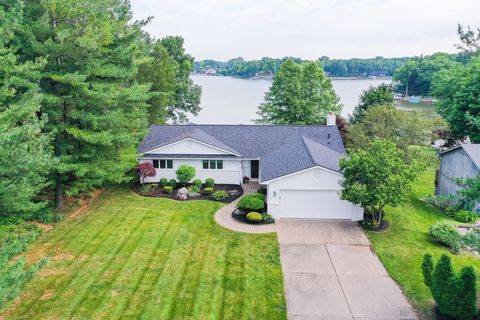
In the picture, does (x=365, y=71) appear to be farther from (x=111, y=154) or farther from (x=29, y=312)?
(x=29, y=312)

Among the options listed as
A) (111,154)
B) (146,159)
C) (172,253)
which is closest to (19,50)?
(111,154)

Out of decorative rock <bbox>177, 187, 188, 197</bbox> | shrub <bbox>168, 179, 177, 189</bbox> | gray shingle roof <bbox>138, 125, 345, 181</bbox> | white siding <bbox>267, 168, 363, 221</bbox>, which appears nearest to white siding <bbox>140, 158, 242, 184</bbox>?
shrub <bbox>168, 179, 177, 189</bbox>

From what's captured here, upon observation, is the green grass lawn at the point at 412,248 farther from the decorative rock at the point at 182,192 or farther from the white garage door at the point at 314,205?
the decorative rock at the point at 182,192

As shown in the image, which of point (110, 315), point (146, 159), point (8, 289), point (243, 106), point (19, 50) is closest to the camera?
point (8, 289)

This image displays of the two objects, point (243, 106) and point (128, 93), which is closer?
point (128, 93)

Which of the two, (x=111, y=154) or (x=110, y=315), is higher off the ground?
(x=111, y=154)
